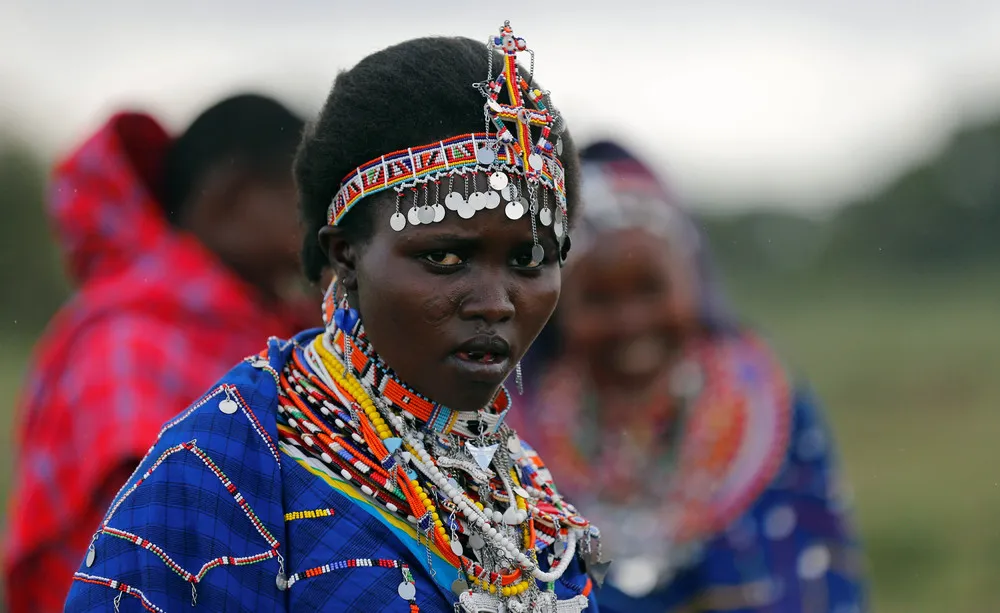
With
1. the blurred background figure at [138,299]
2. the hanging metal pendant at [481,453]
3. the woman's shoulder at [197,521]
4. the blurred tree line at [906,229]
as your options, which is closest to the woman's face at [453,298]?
the hanging metal pendant at [481,453]

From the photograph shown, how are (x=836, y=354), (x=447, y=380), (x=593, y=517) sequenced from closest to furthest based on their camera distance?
(x=447, y=380)
(x=593, y=517)
(x=836, y=354)

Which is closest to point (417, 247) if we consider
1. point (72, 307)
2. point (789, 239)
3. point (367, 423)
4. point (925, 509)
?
point (367, 423)

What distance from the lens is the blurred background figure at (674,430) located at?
5.18m

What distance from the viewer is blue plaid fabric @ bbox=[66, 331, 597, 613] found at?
77.0 inches

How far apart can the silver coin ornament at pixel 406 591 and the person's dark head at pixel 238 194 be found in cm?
296

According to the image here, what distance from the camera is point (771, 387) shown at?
5.59m

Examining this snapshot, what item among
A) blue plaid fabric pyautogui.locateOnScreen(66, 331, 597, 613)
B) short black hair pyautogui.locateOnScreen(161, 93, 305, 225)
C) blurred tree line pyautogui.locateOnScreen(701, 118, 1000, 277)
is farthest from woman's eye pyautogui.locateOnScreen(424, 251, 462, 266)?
blurred tree line pyautogui.locateOnScreen(701, 118, 1000, 277)

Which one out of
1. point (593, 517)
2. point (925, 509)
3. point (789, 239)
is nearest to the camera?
point (593, 517)

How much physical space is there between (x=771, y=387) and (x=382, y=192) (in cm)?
370

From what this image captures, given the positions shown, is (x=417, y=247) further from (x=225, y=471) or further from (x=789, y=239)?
(x=789, y=239)

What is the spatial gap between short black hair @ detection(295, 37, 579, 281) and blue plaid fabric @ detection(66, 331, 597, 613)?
41cm

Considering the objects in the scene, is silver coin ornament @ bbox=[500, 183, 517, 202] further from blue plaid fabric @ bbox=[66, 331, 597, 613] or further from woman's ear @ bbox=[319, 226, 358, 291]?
blue plaid fabric @ bbox=[66, 331, 597, 613]

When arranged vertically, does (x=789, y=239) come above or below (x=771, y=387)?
below

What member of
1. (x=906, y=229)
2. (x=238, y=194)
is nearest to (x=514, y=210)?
(x=238, y=194)
